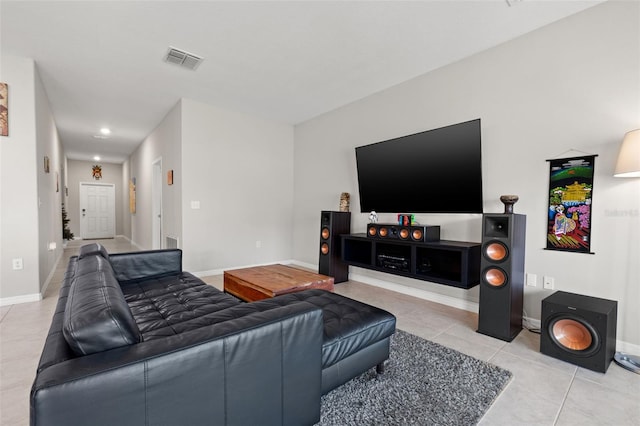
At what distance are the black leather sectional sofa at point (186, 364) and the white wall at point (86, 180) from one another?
947 centimetres

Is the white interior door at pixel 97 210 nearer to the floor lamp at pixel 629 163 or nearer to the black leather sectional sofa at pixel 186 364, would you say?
the black leather sectional sofa at pixel 186 364

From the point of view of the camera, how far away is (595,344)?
195cm

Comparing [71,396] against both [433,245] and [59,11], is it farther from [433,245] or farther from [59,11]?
[59,11]

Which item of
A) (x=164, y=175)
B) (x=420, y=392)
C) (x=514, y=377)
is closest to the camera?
(x=420, y=392)

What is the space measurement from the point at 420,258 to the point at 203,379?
2701 mm

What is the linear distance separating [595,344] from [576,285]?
2.02 feet

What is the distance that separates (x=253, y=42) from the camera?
112 inches

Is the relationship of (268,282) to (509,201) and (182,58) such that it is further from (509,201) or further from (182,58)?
(182,58)

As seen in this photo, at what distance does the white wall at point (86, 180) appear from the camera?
9016 millimetres

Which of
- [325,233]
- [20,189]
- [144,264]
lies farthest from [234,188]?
[20,189]

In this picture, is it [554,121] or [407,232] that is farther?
[407,232]

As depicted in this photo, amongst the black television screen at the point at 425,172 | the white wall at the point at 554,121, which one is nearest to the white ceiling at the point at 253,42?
the white wall at the point at 554,121

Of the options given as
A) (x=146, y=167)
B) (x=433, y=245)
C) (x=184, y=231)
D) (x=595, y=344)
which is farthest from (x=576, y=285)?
(x=146, y=167)

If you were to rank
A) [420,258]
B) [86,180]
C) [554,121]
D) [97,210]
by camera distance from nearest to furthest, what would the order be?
[554,121] → [420,258] → [86,180] → [97,210]
